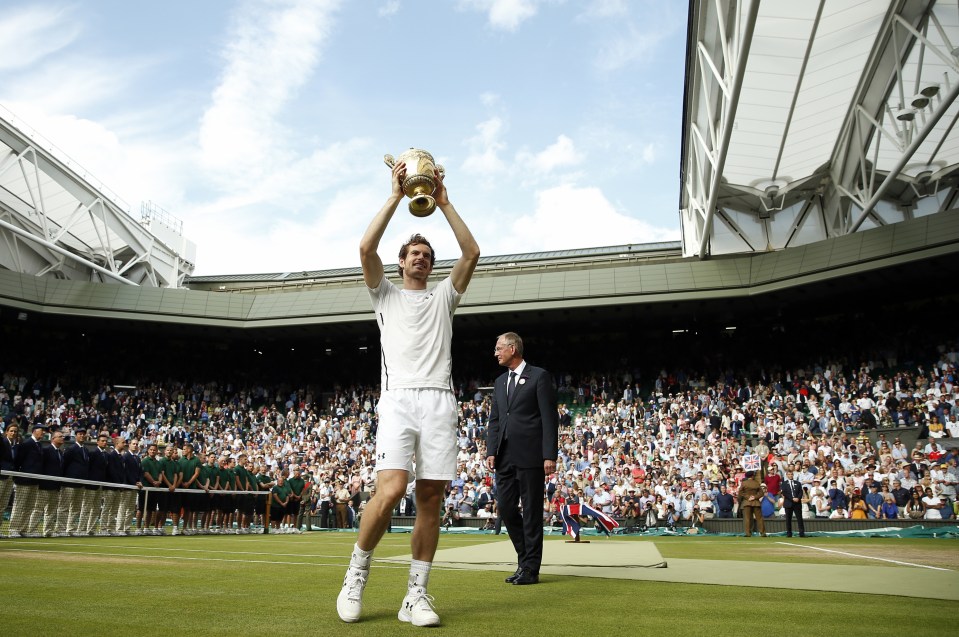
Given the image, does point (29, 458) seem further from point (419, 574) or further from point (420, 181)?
point (420, 181)

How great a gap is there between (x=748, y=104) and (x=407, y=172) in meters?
19.5

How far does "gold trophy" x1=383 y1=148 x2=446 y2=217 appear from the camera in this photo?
12.5 feet

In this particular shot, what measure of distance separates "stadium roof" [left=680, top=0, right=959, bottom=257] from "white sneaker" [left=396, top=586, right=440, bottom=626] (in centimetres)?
1320

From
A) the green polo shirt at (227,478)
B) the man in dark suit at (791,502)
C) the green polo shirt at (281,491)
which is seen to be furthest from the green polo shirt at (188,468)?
the man in dark suit at (791,502)

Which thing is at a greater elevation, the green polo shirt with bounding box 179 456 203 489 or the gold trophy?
the gold trophy

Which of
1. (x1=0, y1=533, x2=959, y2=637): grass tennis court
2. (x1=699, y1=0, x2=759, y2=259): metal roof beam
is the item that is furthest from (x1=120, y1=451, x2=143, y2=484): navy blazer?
(x1=699, y1=0, x2=759, y2=259): metal roof beam

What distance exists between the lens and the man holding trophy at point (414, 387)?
3.57 meters

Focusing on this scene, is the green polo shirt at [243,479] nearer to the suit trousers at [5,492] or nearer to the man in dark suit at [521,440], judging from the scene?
the suit trousers at [5,492]

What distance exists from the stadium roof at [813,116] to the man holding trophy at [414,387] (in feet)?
39.2

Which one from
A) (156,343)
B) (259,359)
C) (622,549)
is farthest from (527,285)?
(622,549)

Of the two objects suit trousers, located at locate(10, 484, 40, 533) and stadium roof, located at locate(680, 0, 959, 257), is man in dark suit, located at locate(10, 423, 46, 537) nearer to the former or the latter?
suit trousers, located at locate(10, 484, 40, 533)

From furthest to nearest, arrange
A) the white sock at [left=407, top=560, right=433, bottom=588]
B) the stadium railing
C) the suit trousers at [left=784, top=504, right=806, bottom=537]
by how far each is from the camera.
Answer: the suit trousers at [left=784, top=504, right=806, bottom=537] → the stadium railing → the white sock at [left=407, top=560, right=433, bottom=588]

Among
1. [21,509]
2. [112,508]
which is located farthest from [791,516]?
[21,509]

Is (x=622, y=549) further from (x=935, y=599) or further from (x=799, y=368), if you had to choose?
(x=799, y=368)
